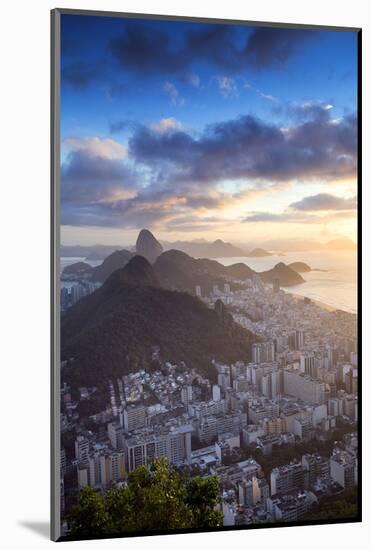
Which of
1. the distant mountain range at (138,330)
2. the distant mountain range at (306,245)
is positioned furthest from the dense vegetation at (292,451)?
the distant mountain range at (306,245)

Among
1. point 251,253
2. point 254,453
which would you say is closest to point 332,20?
point 251,253

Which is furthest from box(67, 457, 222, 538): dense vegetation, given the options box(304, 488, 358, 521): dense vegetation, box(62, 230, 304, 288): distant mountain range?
box(62, 230, 304, 288): distant mountain range

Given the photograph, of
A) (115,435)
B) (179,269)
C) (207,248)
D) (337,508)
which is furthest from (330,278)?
(115,435)

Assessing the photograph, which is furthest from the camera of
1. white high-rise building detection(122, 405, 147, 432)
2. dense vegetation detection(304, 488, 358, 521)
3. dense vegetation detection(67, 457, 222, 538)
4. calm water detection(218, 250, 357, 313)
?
calm water detection(218, 250, 357, 313)

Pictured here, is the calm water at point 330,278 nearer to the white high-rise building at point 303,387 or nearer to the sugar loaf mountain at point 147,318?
the sugar loaf mountain at point 147,318

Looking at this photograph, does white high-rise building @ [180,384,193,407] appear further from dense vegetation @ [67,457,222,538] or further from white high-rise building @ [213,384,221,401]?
dense vegetation @ [67,457,222,538]

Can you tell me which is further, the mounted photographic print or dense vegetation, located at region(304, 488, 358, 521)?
dense vegetation, located at region(304, 488, 358, 521)
